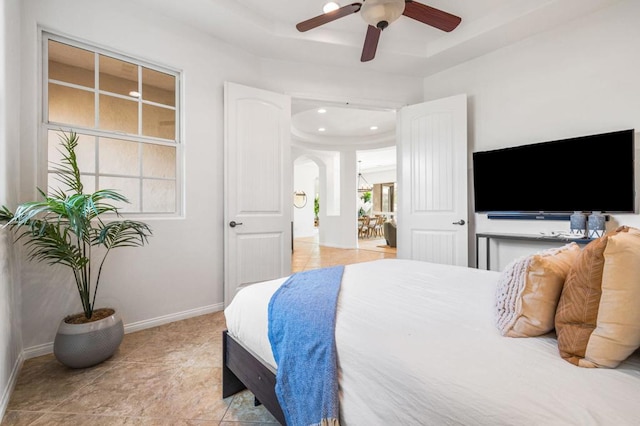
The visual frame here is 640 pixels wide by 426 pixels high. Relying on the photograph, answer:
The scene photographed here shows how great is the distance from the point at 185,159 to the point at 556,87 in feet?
11.8

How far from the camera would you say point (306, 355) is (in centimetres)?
101

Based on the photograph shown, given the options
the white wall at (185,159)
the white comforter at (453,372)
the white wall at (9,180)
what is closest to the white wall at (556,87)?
the white wall at (185,159)

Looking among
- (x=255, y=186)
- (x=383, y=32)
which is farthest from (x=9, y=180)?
(x=383, y=32)

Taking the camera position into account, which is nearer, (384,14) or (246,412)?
(246,412)

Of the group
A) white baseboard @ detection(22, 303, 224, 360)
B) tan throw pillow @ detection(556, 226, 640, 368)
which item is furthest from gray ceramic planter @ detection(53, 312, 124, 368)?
tan throw pillow @ detection(556, 226, 640, 368)

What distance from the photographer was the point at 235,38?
9.61 feet

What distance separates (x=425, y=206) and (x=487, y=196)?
65 cm

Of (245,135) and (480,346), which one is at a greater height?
(245,135)

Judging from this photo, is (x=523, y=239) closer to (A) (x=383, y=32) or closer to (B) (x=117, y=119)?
(A) (x=383, y=32)

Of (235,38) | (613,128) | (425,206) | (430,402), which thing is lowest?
(430,402)

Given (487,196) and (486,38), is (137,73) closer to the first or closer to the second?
(486,38)

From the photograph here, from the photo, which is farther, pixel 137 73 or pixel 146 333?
pixel 137 73

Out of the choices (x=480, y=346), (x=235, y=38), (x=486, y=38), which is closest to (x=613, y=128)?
(x=486, y=38)

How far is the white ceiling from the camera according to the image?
2561 mm
